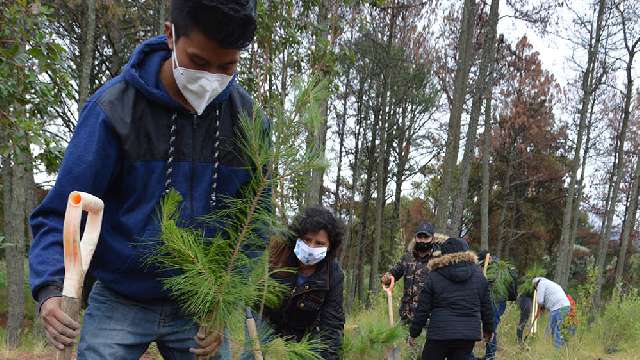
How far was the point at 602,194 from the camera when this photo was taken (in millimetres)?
21406

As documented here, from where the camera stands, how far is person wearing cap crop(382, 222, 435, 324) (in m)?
5.75

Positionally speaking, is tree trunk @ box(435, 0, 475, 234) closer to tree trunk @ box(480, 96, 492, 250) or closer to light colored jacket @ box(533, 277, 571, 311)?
light colored jacket @ box(533, 277, 571, 311)

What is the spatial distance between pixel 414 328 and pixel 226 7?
418 centimetres

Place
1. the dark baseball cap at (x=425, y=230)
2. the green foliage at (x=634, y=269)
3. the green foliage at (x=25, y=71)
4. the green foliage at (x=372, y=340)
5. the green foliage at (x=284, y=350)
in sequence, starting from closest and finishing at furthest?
the green foliage at (x=284, y=350), the green foliage at (x=25, y=71), the green foliage at (x=372, y=340), the dark baseball cap at (x=425, y=230), the green foliage at (x=634, y=269)

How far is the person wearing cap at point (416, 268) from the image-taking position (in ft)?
18.9

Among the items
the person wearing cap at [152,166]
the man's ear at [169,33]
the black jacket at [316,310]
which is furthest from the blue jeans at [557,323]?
the man's ear at [169,33]

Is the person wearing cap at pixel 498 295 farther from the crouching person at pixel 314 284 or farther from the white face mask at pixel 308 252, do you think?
the white face mask at pixel 308 252

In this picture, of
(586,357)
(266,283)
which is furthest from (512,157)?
(266,283)

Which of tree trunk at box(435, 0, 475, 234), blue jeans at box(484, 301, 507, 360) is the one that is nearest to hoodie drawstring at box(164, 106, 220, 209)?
blue jeans at box(484, 301, 507, 360)

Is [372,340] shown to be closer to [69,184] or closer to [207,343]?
[207,343]

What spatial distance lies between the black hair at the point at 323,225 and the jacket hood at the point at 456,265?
6.01 ft

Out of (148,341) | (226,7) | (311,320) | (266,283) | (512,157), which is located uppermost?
(512,157)

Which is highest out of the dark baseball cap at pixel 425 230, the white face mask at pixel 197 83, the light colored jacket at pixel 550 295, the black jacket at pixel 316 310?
the white face mask at pixel 197 83

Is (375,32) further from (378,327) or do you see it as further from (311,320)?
(311,320)
